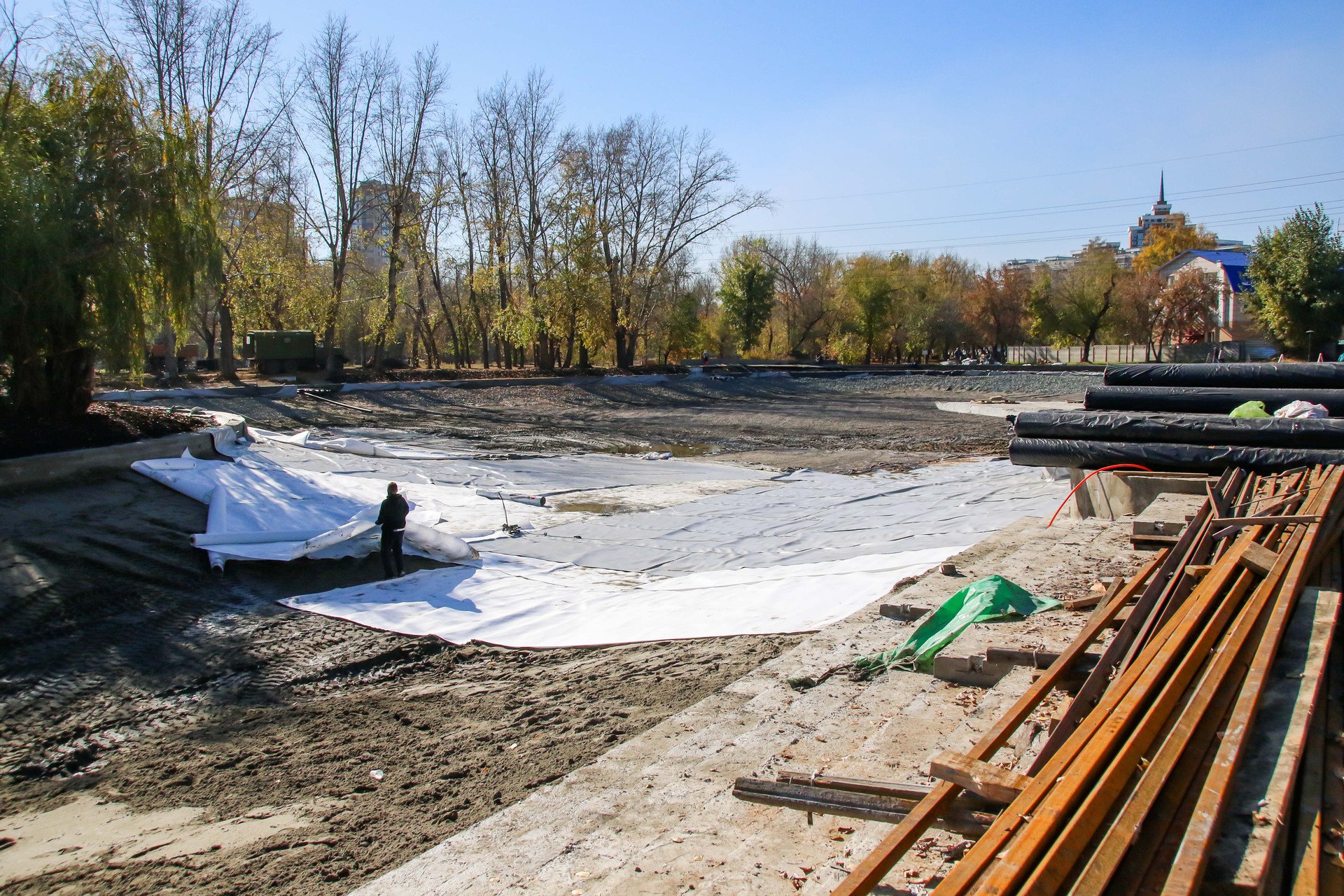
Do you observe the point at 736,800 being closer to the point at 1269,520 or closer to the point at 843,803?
the point at 843,803

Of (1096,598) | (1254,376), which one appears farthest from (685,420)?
(1096,598)

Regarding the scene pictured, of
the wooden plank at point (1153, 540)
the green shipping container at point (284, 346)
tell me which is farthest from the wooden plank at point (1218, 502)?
the green shipping container at point (284, 346)

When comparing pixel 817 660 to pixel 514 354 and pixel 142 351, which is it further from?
pixel 514 354

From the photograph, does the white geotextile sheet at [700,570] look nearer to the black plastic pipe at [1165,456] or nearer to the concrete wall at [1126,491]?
the black plastic pipe at [1165,456]

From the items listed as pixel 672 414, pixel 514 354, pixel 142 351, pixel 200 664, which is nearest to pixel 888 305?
pixel 514 354

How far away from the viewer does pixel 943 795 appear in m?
2.70

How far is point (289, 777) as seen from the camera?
16.3 feet

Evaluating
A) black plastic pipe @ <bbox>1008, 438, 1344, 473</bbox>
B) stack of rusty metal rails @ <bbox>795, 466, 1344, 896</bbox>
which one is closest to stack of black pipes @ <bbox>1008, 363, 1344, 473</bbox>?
black plastic pipe @ <bbox>1008, 438, 1344, 473</bbox>

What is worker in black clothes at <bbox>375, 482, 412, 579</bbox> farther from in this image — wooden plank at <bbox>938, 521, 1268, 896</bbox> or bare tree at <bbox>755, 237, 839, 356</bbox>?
bare tree at <bbox>755, 237, 839, 356</bbox>

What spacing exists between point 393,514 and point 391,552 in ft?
1.47

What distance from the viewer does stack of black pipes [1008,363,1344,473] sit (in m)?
9.50

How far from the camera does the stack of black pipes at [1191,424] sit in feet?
31.2

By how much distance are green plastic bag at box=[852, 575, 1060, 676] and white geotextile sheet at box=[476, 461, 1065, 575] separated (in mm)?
3552

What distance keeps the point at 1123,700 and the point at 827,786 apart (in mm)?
1082
